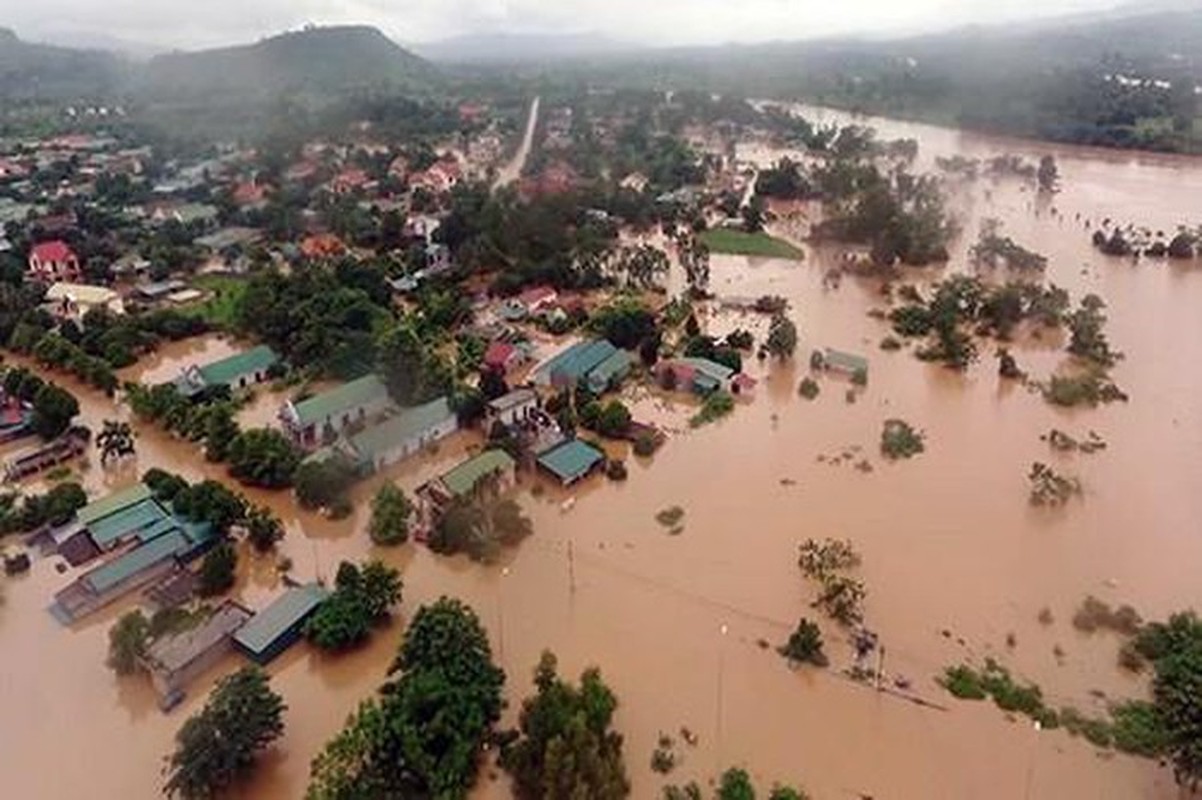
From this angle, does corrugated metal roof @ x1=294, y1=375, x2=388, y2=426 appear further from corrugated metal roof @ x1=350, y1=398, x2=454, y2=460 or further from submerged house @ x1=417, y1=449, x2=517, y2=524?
submerged house @ x1=417, y1=449, x2=517, y2=524

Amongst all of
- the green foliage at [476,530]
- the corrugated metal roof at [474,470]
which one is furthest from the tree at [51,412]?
the green foliage at [476,530]

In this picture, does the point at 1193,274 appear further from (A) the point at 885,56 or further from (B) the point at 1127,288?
(A) the point at 885,56

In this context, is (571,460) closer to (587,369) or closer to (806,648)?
(587,369)

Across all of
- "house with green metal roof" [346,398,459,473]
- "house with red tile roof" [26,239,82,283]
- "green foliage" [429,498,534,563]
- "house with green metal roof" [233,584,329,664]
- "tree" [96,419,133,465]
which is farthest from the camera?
"house with red tile roof" [26,239,82,283]

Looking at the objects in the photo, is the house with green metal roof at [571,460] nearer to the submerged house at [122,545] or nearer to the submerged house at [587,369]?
the submerged house at [587,369]

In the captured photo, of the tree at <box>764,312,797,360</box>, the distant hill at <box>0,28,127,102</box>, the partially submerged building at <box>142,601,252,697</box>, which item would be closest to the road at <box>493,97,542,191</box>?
the tree at <box>764,312,797,360</box>

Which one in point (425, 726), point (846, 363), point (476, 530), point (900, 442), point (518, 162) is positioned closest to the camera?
point (425, 726)

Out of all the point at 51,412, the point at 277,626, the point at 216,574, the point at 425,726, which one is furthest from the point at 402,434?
the point at 425,726

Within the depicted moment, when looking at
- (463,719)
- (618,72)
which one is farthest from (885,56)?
(463,719)
